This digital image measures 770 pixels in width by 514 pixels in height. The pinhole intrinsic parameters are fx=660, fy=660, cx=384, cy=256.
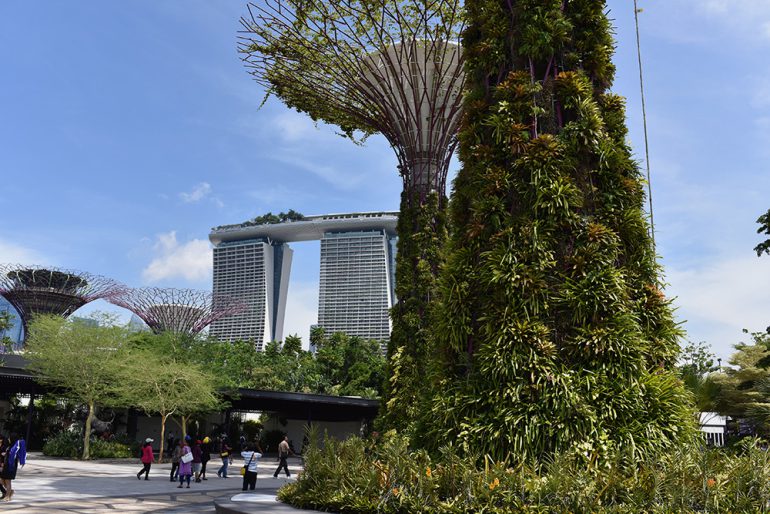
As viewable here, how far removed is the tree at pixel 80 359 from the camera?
29.6 meters

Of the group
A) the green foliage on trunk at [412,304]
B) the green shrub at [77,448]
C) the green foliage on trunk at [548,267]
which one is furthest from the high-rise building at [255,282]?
the green foliage on trunk at [548,267]

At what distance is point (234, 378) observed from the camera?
1866 inches

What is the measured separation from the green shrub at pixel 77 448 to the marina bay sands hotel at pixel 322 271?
122920 mm

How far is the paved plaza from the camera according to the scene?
1252 cm

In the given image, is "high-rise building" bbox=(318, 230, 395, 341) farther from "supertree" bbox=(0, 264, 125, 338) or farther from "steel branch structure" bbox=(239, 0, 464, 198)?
"steel branch structure" bbox=(239, 0, 464, 198)

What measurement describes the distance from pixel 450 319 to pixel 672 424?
119 inches

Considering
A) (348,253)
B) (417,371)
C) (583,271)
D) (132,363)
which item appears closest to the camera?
(583,271)

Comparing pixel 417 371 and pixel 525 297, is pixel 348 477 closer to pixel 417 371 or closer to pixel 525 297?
pixel 525 297

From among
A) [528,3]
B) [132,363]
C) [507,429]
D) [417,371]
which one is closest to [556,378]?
→ [507,429]

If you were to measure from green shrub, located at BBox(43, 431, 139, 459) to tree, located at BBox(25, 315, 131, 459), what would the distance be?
2.19 feet

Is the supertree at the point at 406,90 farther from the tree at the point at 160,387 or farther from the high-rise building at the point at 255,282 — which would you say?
the high-rise building at the point at 255,282

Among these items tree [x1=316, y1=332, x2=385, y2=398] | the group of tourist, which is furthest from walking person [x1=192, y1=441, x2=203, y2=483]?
tree [x1=316, y1=332, x2=385, y2=398]

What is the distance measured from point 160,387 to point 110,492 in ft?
48.6

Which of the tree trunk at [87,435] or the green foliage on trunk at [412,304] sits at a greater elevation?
the green foliage on trunk at [412,304]
